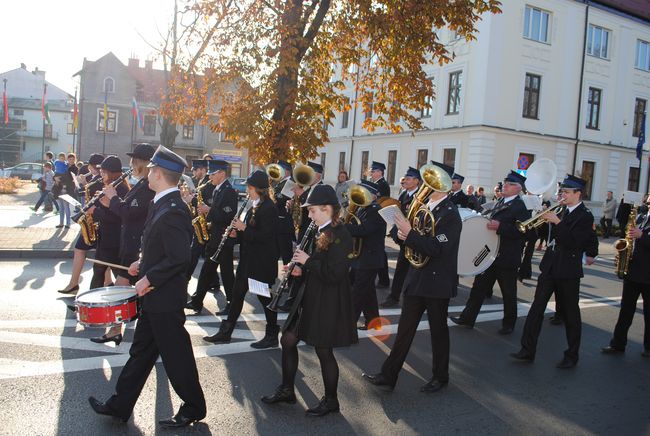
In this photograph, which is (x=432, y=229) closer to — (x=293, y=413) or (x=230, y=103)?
(x=293, y=413)

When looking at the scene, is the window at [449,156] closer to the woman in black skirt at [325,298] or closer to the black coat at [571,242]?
the black coat at [571,242]

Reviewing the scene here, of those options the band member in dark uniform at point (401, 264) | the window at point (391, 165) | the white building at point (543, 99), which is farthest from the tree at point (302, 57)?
the window at point (391, 165)

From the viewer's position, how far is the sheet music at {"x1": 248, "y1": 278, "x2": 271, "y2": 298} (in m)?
5.75

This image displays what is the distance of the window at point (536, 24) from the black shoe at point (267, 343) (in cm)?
2455

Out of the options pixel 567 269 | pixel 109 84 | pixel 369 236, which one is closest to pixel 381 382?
pixel 369 236

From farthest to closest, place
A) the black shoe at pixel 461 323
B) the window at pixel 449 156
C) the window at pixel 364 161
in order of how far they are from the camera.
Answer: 1. the window at pixel 364 161
2. the window at pixel 449 156
3. the black shoe at pixel 461 323

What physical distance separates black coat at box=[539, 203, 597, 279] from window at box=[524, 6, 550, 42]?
2283 centimetres

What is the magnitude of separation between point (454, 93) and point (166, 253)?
25564 mm

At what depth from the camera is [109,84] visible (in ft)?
161

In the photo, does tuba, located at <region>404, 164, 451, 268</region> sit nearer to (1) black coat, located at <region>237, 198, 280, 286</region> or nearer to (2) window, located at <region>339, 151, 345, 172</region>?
(1) black coat, located at <region>237, 198, 280, 286</region>

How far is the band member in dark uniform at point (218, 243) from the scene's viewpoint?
7.21 m

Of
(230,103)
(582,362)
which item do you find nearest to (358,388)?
(582,362)

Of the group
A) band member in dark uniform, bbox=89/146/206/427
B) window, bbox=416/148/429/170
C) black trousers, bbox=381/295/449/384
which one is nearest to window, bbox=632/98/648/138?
window, bbox=416/148/429/170

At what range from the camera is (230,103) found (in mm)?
14109
